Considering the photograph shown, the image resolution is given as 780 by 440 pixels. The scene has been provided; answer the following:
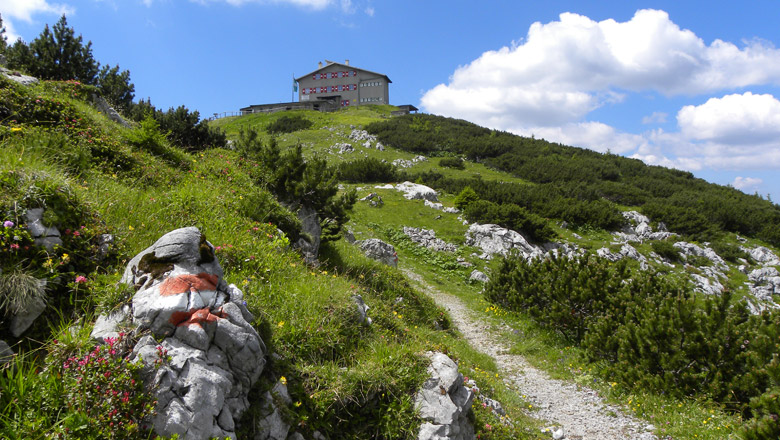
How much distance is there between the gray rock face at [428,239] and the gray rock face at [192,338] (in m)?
18.7

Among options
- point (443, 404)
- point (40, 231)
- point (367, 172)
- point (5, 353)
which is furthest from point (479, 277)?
point (367, 172)

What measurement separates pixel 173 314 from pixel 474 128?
202ft

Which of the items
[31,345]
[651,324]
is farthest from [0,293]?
[651,324]

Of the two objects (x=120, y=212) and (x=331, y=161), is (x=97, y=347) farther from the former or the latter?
(x=331, y=161)

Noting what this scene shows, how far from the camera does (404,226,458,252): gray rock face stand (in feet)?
74.7

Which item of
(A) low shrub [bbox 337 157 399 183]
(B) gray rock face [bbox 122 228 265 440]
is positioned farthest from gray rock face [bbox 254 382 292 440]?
(A) low shrub [bbox 337 157 399 183]

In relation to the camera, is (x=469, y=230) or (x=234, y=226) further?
(x=469, y=230)

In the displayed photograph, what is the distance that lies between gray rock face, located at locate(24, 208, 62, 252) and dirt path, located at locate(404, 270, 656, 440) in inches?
340

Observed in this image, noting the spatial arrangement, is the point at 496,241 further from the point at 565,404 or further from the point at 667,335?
the point at 565,404

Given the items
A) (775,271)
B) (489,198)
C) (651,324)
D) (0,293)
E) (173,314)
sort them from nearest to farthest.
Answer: (0,293), (173,314), (651,324), (775,271), (489,198)

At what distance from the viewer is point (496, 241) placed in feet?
76.5

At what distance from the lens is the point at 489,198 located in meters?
31.9

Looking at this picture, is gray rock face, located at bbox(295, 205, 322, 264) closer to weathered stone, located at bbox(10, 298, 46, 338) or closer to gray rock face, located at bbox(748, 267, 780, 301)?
weathered stone, located at bbox(10, 298, 46, 338)

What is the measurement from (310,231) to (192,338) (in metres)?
7.71
